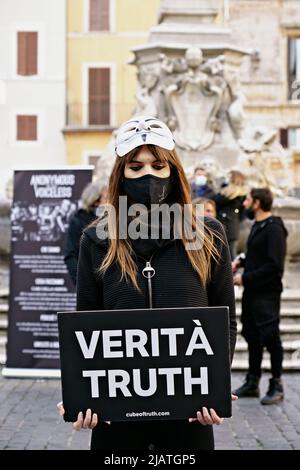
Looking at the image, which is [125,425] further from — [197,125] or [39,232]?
[197,125]

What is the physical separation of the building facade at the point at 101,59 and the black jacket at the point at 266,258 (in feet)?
124

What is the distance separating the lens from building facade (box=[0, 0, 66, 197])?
4688 cm

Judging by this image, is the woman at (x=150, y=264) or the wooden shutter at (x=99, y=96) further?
the wooden shutter at (x=99, y=96)

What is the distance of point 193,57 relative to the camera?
14.8 metres

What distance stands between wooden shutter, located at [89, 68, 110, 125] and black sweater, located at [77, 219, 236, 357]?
43.0 m

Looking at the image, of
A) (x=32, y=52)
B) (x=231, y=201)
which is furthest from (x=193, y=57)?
(x=32, y=52)

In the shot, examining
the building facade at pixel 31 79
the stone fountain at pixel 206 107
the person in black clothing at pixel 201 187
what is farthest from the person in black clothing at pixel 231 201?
the building facade at pixel 31 79

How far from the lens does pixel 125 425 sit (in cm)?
341

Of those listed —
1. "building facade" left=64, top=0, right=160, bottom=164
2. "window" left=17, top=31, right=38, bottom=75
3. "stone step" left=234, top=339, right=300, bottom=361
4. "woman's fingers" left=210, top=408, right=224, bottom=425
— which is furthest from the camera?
"window" left=17, top=31, right=38, bottom=75

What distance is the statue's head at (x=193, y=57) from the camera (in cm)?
1480

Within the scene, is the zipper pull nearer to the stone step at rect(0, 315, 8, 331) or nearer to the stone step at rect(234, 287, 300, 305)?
the stone step at rect(0, 315, 8, 331)

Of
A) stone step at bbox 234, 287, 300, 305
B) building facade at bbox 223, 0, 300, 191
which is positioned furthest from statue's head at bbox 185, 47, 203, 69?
building facade at bbox 223, 0, 300, 191

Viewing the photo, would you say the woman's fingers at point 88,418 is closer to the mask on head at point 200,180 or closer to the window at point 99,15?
the mask on head at point 200,180

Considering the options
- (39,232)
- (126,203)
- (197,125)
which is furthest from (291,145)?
(126,203)
